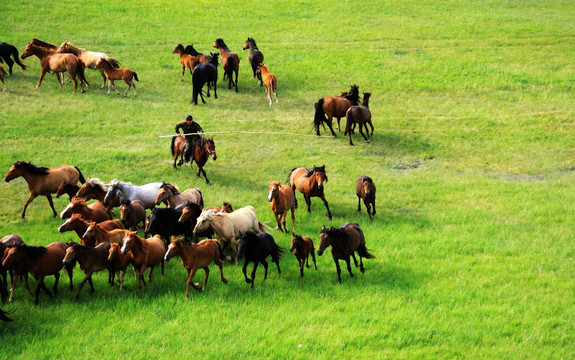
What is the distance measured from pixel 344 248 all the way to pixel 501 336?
3.53 meters

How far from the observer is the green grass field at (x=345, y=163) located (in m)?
11.3

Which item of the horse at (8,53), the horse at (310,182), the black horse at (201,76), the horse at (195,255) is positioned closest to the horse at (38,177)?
the horse at (195,255)

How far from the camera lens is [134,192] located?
51.3 ft

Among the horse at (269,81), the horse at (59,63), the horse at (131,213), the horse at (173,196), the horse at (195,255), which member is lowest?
the horse at (195,255)

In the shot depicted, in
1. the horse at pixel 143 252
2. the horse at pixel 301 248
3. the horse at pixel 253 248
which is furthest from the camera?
the horse at pixel 301 248

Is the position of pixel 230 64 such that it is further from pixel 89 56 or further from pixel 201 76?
pixel 89 56

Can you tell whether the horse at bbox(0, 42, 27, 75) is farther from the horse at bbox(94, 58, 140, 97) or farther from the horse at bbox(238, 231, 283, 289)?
the horse at bbox(238, 231, 283, 289)

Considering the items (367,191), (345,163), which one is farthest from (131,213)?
(345,163)

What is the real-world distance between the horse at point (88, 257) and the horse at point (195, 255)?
125 centimetres

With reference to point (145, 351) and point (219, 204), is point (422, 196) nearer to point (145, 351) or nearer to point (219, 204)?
point (219, 204)

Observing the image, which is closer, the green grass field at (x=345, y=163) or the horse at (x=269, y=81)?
the green grass field at (x=345, y=163)

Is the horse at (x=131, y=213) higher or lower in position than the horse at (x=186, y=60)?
lower

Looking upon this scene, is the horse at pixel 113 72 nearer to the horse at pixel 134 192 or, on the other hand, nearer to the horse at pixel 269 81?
the horse at pixel 269 81

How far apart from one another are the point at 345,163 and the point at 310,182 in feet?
14.7
